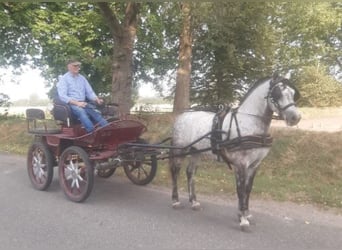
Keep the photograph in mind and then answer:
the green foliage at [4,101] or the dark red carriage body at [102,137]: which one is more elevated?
the green foliage at [4,101]

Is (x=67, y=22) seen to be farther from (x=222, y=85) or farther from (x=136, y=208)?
(x=136, y=208)

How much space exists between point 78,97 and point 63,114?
0.46m

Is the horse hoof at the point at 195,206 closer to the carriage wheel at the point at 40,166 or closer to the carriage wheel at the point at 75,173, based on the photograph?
the carriage wheel at the point at 75,173

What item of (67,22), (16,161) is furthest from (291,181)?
(67,22)

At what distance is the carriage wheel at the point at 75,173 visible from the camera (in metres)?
6.79

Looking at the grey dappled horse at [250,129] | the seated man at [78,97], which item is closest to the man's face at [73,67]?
the seated man at [78,97]

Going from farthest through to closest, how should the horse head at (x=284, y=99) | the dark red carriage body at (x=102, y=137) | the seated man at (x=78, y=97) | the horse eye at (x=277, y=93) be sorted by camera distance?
1. the seated man at (x=78, y=97)
2. the dark red carriage body at (x=102, y=137)
3. the horse eye at (x=277, y=93)
4. the horse head at (x=284, y=99)

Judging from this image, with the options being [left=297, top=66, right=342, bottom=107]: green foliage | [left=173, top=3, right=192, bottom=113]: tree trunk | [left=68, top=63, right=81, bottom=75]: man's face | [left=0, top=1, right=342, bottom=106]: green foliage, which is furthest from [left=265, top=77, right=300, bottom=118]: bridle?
[left=297, top=66, right=342, bottom=107]: green foliage

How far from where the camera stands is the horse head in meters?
5.37

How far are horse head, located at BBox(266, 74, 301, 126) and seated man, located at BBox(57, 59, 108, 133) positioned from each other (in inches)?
116

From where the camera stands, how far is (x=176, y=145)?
6.93m

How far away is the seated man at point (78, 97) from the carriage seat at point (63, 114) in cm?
7

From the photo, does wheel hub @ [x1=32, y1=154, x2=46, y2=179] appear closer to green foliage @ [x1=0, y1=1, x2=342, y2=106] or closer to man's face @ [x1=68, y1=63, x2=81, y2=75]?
man's face @ [x1=68, y1=63, x2=81, y2=75]

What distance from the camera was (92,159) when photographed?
695 cm
